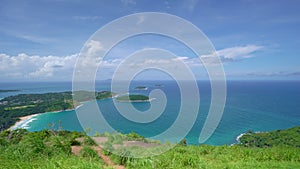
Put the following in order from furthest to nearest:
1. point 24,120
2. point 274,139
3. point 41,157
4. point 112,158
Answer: point 24,120 < point 274,139 < point 112,158 < point 41,157

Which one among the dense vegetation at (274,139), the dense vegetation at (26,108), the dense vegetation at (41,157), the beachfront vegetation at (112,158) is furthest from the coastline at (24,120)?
the dense vegetation at (274,139)

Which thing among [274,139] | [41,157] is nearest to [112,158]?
[41,157]

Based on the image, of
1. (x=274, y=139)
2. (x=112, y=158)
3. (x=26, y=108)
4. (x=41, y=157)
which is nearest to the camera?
(x=41, y=157)

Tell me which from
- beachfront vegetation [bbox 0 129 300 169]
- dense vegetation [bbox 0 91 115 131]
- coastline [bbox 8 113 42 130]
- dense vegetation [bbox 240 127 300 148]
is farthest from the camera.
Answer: dense vegetation [bbox 0 91 115 131]

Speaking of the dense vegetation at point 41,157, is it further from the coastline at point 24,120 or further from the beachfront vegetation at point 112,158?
the coastline at point 24,120

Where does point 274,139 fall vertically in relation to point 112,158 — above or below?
below

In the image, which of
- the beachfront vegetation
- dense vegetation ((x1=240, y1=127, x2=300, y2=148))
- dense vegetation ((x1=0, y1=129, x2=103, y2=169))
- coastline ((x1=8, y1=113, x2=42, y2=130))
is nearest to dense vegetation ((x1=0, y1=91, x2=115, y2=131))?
coastline ((x1=8, y1=113, x2=42, y2=130))

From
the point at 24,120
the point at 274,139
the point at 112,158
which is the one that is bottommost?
the point at 274,139

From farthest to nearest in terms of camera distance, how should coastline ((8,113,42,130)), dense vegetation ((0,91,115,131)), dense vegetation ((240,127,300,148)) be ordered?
dense vegetation ((0,91,115,131)) → coastline ((8,113,42,130)) → dense vegetation ((240,127,300,148))

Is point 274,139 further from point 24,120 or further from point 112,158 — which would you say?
point 24,120

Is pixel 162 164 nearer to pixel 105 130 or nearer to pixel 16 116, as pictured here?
pixel 105 130

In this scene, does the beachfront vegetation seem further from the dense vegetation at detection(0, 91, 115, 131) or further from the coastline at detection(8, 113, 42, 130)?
the coastline at detection(8, 113, 42, 130)

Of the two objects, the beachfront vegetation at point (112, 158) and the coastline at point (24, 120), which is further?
the coastline at point (24, 120)

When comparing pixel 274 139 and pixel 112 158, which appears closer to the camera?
pixel 112 158
